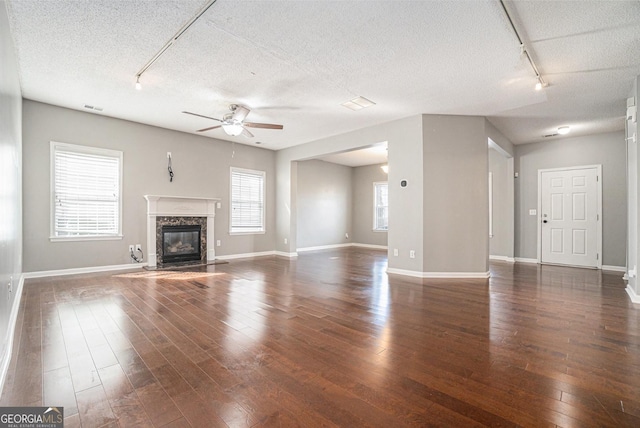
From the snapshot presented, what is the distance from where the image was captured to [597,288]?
4.37 meters

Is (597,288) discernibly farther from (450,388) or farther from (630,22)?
(450,388)

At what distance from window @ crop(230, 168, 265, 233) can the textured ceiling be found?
2435 millimetres

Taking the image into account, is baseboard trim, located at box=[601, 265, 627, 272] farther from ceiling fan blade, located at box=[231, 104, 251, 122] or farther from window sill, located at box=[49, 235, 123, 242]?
window sill, located at box=[49, 235, 123, 242]

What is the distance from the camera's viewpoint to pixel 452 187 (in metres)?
5.14

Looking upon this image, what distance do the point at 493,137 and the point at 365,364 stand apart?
525 centimetres

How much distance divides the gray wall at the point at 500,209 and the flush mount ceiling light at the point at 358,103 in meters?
4.01

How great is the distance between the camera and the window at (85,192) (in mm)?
4969

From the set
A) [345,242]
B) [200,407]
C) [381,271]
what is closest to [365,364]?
[200,407]

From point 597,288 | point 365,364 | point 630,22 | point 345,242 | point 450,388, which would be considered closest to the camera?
point 450,388

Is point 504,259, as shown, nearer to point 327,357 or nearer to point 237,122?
point 327,357

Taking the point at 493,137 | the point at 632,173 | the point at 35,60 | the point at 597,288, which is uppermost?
the point at 35,60

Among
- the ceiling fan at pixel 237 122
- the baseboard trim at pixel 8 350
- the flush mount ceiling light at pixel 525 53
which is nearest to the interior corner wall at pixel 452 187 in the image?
the flush mount ceiling light at pixel 525 53

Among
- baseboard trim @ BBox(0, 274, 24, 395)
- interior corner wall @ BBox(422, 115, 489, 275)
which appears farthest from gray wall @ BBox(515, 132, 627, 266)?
baseboard trim @ BBox(0, 274, 24, 395)

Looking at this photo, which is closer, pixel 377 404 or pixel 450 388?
pixel 377 404
